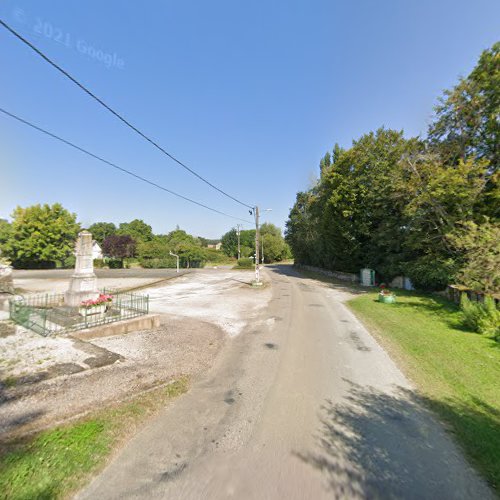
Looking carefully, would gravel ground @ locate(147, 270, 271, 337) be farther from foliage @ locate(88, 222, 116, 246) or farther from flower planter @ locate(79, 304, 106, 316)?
foliage @ locate(88, 222, 116, 246)

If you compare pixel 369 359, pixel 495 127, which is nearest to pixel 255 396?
pixel 369 359

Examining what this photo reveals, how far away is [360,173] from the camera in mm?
24375

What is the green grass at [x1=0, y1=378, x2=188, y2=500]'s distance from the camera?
2934 mm

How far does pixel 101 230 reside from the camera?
297ft

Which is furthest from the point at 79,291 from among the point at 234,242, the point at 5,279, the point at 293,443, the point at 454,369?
the point at 234,242

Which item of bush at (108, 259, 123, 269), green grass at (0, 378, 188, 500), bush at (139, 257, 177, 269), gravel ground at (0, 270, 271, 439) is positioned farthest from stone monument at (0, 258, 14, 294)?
bush at (108, 259, 123, 269)

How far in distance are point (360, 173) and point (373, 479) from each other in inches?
991

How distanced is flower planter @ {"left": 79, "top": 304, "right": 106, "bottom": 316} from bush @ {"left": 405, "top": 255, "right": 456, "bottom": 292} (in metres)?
18.3

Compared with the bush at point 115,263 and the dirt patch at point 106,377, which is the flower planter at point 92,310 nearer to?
the dirt patch at point 106,377

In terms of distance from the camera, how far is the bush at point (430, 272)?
1562cm

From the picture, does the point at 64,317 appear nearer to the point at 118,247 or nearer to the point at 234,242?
the point at 118,247

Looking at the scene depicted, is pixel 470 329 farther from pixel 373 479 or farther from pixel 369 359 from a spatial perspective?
pixel 373 479

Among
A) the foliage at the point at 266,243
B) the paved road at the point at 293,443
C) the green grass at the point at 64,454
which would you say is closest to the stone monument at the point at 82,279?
the paved road at the point at 293,443

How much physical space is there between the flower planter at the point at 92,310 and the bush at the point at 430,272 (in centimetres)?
1827
